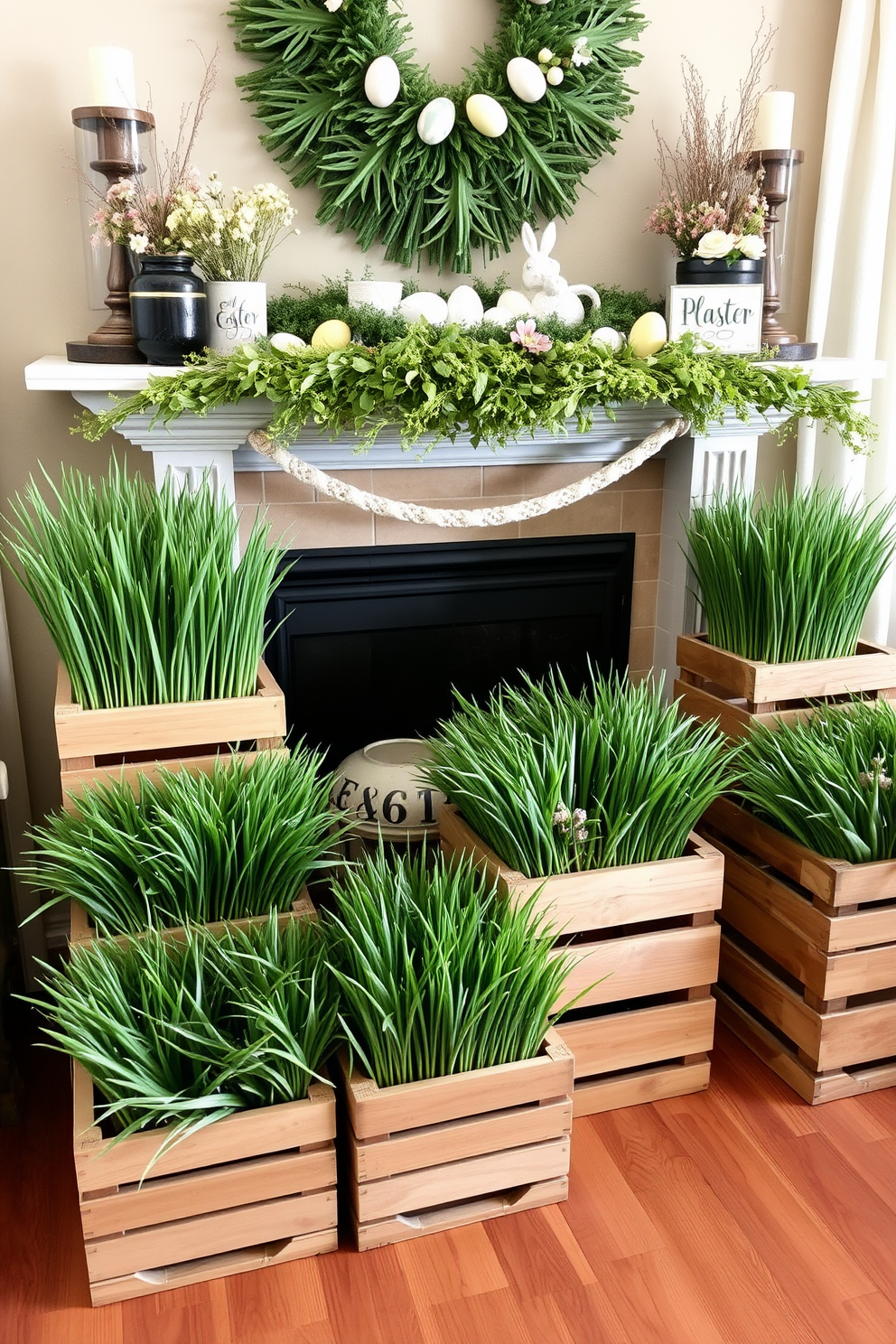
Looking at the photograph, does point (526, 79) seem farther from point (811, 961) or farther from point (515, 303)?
point (811, 961)

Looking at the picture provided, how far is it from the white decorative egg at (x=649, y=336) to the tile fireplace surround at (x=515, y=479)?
15 cm

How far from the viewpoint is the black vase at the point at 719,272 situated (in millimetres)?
1993

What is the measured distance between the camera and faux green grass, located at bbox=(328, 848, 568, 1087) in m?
1.31

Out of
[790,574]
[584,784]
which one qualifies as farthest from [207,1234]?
[790,574]

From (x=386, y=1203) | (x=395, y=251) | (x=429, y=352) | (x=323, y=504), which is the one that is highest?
(x=395, y=251)

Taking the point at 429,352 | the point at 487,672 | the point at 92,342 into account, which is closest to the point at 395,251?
the point at 429,352

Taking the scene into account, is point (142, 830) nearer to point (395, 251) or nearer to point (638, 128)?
point (395, 251)

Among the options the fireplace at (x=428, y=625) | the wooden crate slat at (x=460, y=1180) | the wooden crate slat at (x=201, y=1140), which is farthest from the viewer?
the fireplace at (x=428, y=625)

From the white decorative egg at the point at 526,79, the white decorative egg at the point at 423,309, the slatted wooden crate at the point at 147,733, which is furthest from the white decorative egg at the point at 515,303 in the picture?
the slatted wooden crate at the point at 147,733

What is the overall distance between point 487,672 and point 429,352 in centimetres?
83

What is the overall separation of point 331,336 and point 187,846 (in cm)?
89

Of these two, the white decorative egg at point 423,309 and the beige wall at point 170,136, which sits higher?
the beige wall at point 170,136

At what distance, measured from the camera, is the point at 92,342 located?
1.79 metres

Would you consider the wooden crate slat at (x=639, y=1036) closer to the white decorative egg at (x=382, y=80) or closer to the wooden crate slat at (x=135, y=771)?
the wooden crate slat at (x=135, y=771)
